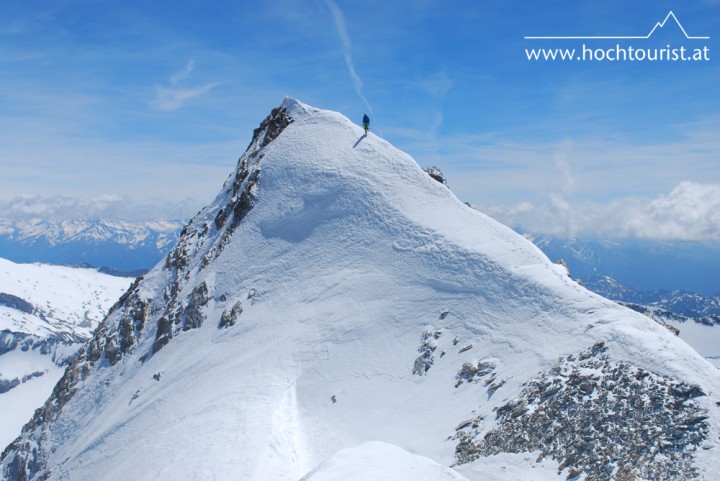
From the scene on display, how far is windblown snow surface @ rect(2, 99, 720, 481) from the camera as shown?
84.1 ft

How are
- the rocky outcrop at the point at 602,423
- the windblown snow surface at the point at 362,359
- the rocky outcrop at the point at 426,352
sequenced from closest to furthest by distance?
the rocky outcrop at the point at 602,423, the windblown snow surface at the point at 362,359, the rocky outcrop at the point at 426,352

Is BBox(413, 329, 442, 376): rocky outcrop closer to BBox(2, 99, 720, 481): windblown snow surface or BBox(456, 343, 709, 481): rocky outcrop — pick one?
BBox(2, 99, 720, 481): windblown snow surface

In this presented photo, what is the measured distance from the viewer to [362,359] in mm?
40812

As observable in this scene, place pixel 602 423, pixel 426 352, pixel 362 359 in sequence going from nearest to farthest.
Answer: pixel 602 423 → pixel 426 352 → pixel 362 359

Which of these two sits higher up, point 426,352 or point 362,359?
point 426,352

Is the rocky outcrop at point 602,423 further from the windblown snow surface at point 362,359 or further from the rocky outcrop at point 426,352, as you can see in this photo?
the rocky outcrop at point 426,352

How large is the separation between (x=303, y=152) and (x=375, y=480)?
58297 mm

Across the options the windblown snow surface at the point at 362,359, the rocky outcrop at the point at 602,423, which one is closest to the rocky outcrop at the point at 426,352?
the windblown snow surface at the point at 362,359

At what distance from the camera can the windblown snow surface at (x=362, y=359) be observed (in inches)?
1009

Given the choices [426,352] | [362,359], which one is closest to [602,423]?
[426,352]

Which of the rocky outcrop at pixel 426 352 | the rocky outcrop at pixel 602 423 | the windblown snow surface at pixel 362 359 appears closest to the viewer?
the rocky outcrop at pixel 602 423

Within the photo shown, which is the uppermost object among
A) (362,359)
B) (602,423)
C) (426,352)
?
(426,352)

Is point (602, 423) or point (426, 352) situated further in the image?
point (426, 352)

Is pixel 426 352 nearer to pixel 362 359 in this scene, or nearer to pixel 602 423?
pixel 362 359
